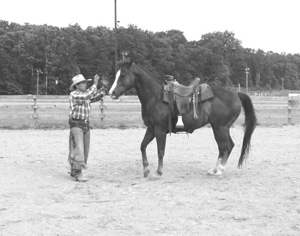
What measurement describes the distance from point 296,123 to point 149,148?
1109cm

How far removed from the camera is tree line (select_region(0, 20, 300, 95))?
7231 centimetres

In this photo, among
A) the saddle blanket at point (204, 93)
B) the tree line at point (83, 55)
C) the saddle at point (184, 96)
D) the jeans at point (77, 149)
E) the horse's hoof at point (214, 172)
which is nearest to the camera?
the jeans at point (77, 149)

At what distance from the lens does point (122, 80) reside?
7133 mm

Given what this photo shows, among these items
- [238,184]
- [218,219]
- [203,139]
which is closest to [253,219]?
[218,219]

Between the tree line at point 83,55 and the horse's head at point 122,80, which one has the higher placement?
the tree line at point 83,55

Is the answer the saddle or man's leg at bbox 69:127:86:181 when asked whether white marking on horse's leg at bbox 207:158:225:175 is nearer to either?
the saddle

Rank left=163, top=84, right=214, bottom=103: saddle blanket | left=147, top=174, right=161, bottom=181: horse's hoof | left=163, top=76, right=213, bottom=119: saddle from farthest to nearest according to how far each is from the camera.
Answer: left=163, top=84, right=214, bottom=103: saddle blanket
left=163, top=76, right=213, bottom=119: saddle
left=147, top=174, right=161, bottom=181: horse's hoof

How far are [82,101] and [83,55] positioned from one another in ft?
244

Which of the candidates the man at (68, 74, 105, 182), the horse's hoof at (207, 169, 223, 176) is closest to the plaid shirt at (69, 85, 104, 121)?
the man at (68, 74, 105, 182)

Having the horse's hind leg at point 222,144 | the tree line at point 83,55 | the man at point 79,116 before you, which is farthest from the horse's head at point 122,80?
the tree line at point 83,55

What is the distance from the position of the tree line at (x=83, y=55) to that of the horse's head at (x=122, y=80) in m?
58.8

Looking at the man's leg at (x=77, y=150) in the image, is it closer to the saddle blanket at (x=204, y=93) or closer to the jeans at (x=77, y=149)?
the jeans at (x=77, y=149)

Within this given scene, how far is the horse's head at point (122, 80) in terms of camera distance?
707 centimetres

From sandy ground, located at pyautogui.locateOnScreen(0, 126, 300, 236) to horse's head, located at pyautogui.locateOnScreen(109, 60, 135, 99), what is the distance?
A: 5.17ft
